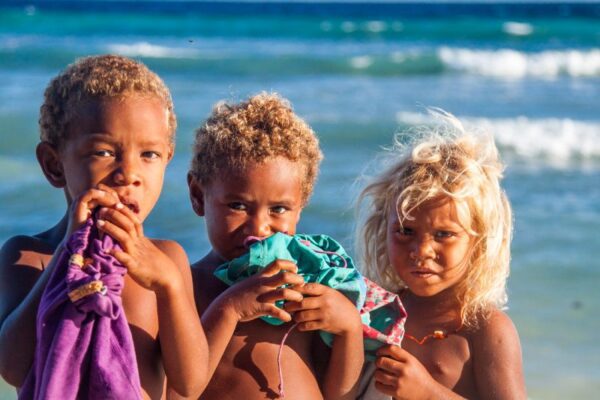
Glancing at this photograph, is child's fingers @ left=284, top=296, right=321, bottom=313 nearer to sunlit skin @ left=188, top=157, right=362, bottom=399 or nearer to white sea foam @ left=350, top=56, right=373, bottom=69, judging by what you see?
sunlit skin @ left=188, top=157, right=362, bottom=399

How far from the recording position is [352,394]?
2.91m

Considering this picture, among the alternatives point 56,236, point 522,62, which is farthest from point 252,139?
point 522,62

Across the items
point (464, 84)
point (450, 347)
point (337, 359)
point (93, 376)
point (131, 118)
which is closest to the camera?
point (93, 376)

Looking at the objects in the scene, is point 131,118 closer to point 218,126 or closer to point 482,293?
point 218,126

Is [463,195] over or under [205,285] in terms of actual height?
over

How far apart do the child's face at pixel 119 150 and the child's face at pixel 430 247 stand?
2.97 feet

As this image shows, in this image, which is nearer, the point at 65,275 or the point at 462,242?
the point at 65,275

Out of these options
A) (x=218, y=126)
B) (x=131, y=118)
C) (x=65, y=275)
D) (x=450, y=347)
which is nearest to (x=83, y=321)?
(x=65, y=275)

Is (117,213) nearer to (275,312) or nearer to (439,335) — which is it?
(275,312)

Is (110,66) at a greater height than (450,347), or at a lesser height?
greater

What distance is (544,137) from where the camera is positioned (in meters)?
10.3

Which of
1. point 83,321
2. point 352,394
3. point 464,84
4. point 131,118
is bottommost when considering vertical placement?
point 352,394

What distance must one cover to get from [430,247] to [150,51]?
1695cm

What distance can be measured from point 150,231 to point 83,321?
4558mm
